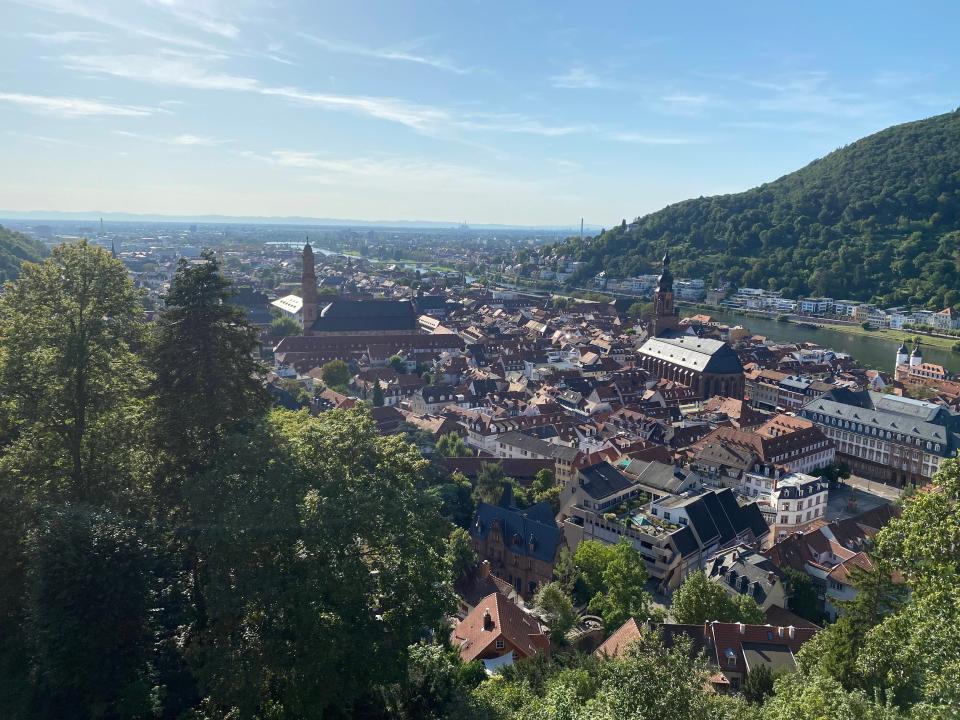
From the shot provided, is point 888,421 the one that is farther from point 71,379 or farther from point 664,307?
point 71,379

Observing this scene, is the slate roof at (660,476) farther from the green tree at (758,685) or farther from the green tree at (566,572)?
the green tree at (758,685)

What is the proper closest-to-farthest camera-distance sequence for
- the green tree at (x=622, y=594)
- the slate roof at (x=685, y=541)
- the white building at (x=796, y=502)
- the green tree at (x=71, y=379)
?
the green tree at (x=71, y=379) < the green tree at (x=622, y=594) < the slate roof at (x=685, y=541) < the white building at (x=796, y=502)

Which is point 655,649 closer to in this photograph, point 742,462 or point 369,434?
point 369,434

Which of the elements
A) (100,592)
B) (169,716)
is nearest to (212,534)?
(100,592)

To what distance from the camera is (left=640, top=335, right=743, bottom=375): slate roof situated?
69812 mm

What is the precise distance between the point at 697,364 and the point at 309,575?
61789 millimetres

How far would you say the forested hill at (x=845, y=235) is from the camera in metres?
138

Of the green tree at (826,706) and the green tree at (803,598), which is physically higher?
the green tree at (826,706)

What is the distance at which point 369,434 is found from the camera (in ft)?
57.4

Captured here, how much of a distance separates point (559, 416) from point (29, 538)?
141 ft

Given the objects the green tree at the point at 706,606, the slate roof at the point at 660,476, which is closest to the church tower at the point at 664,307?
the slate roof at the point at 660,476

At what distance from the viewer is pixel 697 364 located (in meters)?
71.0

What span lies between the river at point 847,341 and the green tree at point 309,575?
86.6 m

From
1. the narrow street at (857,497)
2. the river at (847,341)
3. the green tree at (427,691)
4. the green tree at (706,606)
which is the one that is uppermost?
the green tree at (427,691)
